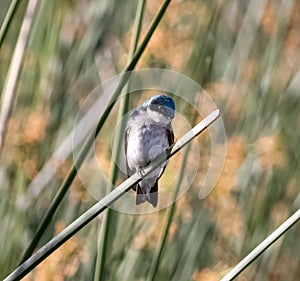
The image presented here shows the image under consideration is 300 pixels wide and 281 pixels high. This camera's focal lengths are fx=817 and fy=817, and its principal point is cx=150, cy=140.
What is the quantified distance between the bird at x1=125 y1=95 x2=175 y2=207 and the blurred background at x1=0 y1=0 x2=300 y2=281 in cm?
37

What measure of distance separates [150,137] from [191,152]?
46 centimetres

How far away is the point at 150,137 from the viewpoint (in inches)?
29.7

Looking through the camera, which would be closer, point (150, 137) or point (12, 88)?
point (150, 137)

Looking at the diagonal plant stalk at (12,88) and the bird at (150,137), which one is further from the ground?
the diagonal plant stalk at (12,88)

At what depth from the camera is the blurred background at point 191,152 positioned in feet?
4.04

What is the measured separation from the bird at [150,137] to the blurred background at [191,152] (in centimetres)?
37

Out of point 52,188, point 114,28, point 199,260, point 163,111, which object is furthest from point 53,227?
point 163,111

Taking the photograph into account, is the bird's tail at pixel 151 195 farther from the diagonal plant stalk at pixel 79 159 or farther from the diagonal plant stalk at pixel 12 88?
the diagonal plant stalk at pixel 12 88

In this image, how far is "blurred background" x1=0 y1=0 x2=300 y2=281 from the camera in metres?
1.23

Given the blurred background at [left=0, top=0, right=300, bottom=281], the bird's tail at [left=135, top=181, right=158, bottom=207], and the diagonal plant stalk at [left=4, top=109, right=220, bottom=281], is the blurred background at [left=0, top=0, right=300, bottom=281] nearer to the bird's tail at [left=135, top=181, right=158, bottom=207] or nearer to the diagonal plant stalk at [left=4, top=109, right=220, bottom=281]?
the bird's tail at [left=135, top=181, right=158, bottom=207]

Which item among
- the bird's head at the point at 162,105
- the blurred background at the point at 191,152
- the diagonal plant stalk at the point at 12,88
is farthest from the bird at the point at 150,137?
the blurred background at the point at 191,152

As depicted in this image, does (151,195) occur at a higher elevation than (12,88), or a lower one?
lower

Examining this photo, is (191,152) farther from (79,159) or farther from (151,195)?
(79,159)

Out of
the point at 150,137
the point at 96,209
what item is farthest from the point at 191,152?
the point at 96,209
